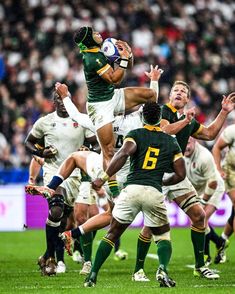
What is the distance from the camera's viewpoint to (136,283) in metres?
12.2

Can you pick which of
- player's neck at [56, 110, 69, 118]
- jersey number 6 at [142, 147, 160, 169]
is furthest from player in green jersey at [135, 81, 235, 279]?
player's neck at [56, 110, 69, 118]

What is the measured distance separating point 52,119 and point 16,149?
9.60 m

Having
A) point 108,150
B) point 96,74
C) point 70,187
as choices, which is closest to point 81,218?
point 70,187

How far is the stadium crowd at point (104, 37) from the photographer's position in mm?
25281

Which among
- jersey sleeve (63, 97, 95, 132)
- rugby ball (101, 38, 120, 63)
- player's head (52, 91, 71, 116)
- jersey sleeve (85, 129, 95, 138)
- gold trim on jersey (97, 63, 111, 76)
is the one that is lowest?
jersey sleeve (85, 129, 95, 138)

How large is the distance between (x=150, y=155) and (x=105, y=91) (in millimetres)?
1692

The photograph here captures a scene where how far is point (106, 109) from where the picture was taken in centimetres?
1288

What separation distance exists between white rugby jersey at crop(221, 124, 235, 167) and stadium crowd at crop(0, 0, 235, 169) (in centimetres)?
817

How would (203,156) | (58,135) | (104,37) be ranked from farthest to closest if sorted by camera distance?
(104,37) < (203,156) < (58,135)

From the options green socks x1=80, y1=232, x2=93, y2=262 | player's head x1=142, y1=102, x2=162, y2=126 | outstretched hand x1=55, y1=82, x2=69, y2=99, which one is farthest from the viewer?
green socks x1=80, y1=232, x2=93, y2=262

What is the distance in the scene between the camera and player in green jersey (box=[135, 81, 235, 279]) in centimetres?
1267

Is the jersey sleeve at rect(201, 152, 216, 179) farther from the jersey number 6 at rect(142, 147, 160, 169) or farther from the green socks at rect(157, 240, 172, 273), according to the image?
the jersey number 6 at rect(142, 147, 160, 169)

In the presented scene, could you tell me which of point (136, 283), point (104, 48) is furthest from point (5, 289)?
point (104, 48)

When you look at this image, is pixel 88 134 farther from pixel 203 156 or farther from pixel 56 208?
pixel 203 156
